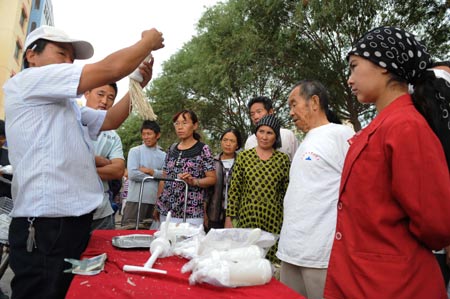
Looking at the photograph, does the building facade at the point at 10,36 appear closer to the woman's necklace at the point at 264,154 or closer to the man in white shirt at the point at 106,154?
the man in white shirt at the point at 106,154

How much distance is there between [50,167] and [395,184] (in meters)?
1.46

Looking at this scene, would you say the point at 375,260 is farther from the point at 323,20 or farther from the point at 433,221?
the point at 323,20

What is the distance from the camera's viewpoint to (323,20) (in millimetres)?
10047

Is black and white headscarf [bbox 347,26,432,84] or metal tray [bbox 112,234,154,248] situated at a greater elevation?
black and white headscarf [bbox 347,26,432,84]

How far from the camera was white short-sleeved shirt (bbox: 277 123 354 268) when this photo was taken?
2.18m

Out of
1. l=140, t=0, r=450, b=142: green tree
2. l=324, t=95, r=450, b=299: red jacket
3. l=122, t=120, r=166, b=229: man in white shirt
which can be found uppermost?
l=140, t=0, r=450, b=142: green tree

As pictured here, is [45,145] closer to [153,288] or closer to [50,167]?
[50,167]

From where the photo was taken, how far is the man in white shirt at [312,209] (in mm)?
2164

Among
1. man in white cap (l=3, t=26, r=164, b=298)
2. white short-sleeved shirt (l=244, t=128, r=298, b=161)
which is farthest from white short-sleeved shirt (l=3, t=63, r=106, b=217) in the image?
white short-sleeved shirt (l=244, t=128, r=298, b=161)

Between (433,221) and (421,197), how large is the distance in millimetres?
93

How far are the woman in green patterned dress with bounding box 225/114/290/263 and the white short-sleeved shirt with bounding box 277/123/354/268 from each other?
608 mm

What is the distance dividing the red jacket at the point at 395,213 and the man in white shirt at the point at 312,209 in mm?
685

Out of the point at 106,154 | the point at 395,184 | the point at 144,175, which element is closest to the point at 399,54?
the point at 395,184

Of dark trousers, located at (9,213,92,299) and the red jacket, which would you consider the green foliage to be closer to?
the red jacket
